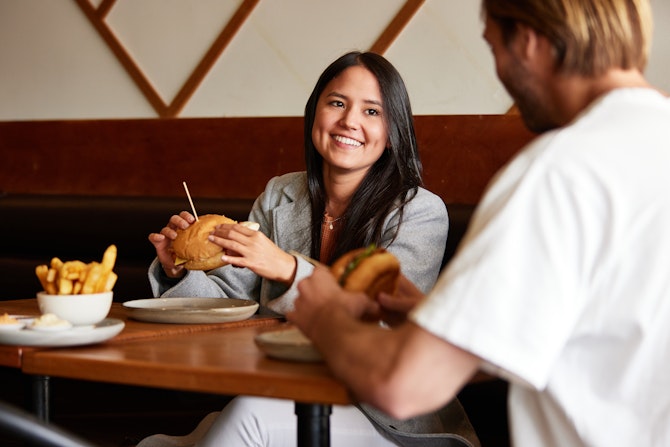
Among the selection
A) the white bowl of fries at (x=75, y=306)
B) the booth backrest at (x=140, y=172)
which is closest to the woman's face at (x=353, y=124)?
the booth backrest at (x=140, y=172)

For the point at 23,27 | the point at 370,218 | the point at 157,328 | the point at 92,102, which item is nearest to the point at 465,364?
the point at 157,328

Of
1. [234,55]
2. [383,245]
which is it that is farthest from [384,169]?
[234,55]

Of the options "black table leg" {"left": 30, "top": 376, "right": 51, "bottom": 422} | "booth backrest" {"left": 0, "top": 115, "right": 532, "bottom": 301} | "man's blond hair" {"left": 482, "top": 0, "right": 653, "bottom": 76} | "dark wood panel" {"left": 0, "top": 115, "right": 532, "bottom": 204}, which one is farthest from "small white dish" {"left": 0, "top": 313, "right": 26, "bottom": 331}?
"dark wood panel" {"left": 0, "top": 115, "right": 532, "bottom": 204}

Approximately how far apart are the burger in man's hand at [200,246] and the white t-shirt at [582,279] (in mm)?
813

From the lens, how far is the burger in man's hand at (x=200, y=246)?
1.71m

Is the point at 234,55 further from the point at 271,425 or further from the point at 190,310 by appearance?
the point at 271,425

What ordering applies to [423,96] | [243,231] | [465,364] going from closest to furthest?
[465,364]
[243,231]
[423,96]

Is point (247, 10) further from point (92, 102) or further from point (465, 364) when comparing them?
point (465, 364)

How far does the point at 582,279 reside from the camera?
95 cm

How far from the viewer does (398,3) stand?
2.81 metres

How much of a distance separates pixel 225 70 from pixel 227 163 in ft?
1.07

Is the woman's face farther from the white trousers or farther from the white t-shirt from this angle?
the white t-shirt

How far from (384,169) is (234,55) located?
118 cm

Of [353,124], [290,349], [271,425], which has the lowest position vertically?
[271,425]
